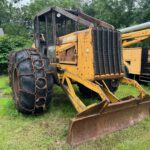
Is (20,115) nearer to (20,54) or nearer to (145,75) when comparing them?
(20,54)

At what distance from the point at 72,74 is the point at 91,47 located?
762 millimetres

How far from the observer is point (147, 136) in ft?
14.7

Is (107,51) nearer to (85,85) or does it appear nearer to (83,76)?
(83,76)

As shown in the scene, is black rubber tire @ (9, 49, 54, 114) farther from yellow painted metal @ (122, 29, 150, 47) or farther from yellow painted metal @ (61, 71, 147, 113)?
yellow painted metal @ (122, 29, 150, 47)

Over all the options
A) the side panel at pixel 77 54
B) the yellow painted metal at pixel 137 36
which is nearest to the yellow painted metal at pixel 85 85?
the side panel at pixel 77 54

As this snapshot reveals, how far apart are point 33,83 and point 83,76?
3.26ft

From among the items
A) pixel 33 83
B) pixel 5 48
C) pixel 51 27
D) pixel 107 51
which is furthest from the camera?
pixel 5 48

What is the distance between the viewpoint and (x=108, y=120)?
4629 mm

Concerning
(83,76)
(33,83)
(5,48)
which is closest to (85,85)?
(83,76)

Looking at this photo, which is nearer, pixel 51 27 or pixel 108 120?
pixel 108 120

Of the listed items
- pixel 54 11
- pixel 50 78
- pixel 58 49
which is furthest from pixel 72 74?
pixel 54 11

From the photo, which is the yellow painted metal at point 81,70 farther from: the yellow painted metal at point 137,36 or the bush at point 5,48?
the bush at point 5,48

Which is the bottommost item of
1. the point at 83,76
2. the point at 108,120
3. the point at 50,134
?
the point at 50,134

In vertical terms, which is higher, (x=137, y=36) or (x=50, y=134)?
(x=137, y=36)
